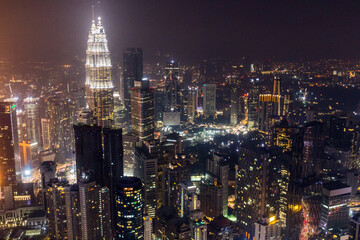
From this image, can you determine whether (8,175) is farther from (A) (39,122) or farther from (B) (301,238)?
(B) (301,238)

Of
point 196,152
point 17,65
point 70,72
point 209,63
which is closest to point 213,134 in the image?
point 196,152

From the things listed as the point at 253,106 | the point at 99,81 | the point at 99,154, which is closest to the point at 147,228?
the point at 99,154

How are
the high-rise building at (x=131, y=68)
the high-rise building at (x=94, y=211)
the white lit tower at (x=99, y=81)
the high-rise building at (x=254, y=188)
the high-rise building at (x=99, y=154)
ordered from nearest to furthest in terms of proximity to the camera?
1. the high-rise building at (x=94, y=211)
2. the high-rise building at (x=254, y=188)
3. the high-rise building at (x=99, y=154)
4. the white lit tower at (x=99, y=81)
5. the high-rise building at (x=131, y=68)

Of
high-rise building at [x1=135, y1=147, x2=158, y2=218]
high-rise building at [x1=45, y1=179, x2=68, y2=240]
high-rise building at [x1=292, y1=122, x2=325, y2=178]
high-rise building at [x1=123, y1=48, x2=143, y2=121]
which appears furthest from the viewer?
high-rise building at [x1=123, y1=48, x2=143, y2=121]

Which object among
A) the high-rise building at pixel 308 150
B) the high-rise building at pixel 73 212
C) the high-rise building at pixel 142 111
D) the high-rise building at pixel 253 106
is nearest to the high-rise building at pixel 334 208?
the high-rise building at pixel 308 150

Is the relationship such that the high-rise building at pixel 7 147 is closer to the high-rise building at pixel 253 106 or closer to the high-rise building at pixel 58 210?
the high-rise building at pixel 58 210

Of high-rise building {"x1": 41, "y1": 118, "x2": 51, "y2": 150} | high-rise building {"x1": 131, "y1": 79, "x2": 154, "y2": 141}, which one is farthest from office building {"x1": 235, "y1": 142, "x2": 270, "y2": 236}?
high-rise building {"x1": 41, "y1": 118, "x2": 51, "y2": 150}

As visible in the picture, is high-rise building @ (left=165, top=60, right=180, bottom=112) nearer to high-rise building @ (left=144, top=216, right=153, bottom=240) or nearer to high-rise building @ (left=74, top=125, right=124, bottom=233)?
high-rise building @ (left=74, top=125, right=124, bottom=233)

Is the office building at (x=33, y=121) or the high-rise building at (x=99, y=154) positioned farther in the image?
the office building at (x=33, y=121)
